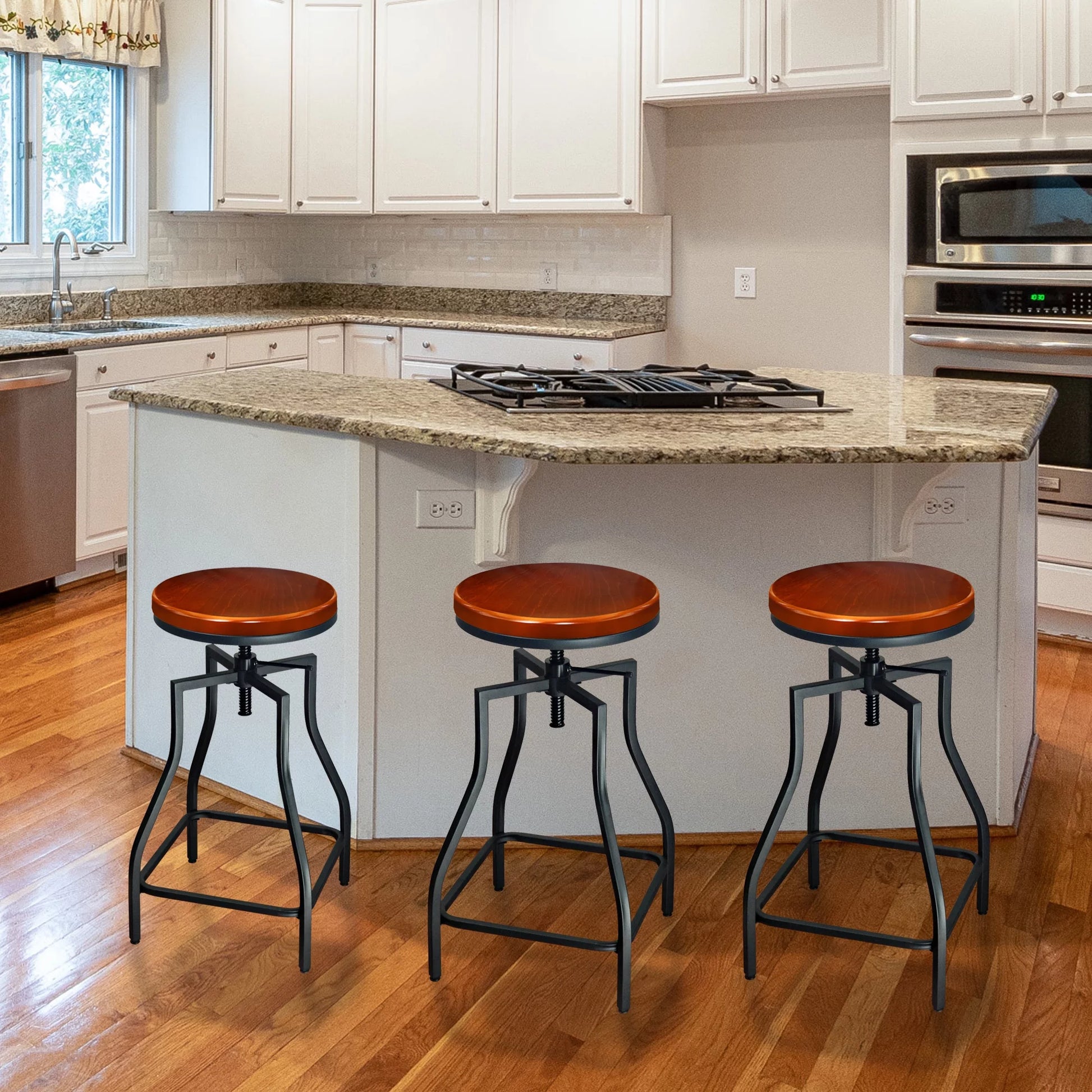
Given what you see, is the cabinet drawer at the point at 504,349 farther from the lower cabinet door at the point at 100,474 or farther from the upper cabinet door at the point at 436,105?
the lower cabinet door at the point at 100,474

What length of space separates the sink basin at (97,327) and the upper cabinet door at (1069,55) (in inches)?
125

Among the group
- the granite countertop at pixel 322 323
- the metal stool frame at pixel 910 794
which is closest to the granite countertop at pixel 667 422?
the metal stool frame at pixel 910 794

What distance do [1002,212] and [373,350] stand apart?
2656mm

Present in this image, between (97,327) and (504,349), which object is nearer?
(97,327)

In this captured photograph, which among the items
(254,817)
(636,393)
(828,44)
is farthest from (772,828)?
(828,44)

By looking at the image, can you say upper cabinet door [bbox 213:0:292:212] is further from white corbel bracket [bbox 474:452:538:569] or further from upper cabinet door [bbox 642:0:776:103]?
white corbel bracket [bbox 474:452:538:569]

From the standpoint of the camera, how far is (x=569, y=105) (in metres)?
4.91

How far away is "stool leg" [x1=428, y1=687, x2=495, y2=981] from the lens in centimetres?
200

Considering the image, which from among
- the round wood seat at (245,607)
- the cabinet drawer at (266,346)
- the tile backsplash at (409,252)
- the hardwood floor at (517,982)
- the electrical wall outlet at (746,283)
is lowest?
the hardwood floor at (517,982)

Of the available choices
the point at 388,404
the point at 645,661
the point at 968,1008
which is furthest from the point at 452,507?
the point at 968,1008

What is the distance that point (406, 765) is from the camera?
2547 mm

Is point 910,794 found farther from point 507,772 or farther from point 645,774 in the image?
point 507,772

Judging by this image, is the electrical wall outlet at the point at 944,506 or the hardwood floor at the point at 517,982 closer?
the hardwood floor at the point at 517,982

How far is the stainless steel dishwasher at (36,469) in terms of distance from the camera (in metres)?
Answer: 4.06
